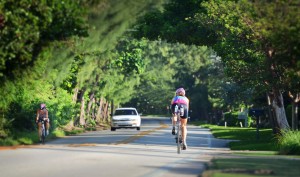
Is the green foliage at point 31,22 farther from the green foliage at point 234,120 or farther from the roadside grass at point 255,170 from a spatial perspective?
the green foliage at point 234,120

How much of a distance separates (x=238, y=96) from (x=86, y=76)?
19959 mm

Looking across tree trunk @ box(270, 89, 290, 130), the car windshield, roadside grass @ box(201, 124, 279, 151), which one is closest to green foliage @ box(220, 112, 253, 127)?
the car windshield

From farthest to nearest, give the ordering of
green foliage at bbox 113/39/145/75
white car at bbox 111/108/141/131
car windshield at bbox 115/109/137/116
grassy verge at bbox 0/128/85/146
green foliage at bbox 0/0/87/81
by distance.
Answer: green foliage at bbox 113/39/145/75
car windshield at bbox 115/109/137/116
white car at bbox 111/108/141/131
grassy verge at bbox 0/128/85/146
green foliage at bbox 0/0/87/81

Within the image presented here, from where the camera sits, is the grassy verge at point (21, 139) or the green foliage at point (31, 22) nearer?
the green foliage at point (31, 22)

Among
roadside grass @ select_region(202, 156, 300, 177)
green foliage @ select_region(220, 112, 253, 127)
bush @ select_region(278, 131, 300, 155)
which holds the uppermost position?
green foliage @ select_region(220, 112, 253, 127)

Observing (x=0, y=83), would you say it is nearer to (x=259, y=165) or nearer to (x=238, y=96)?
(x=259, y=165)

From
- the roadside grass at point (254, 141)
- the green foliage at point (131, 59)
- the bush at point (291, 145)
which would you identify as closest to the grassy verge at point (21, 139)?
the roadside grass at point (254, 141)

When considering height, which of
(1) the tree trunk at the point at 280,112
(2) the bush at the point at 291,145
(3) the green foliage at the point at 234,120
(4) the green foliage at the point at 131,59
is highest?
(4) the green foliage at the point at 131,59

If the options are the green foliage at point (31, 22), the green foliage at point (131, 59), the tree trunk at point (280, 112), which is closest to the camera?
the green foliage at point (31, 22)


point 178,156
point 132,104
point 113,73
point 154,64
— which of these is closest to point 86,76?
point 113,73

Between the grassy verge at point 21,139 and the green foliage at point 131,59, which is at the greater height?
the green foliage at point 131,59

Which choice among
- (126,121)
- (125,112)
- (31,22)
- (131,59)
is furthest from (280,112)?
(131,59)

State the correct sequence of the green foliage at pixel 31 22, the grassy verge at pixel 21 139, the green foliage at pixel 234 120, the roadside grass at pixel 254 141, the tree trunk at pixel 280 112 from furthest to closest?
the green foliage at pixel 234 120 → the tree trunk at pixel 280 112 → the grassy verge at pixel 21 139 → the roadside grass at pixel 254 141 → the green foliage at pixel 31 22

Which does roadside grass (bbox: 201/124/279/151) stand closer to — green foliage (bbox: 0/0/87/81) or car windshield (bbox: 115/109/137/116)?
car windshield (bbox: 115/109/137/116)
